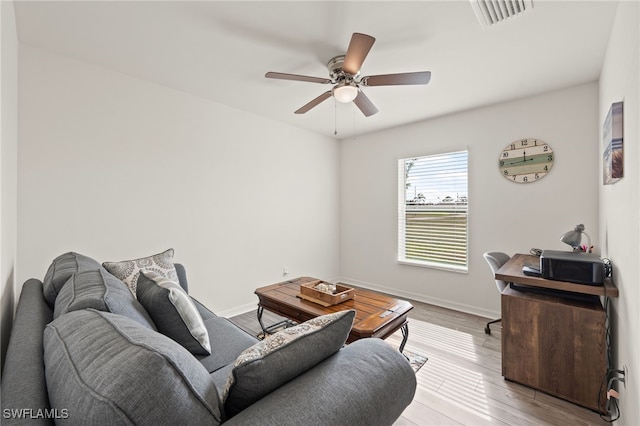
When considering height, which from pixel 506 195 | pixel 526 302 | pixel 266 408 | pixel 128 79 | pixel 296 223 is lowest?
pixel 526 302

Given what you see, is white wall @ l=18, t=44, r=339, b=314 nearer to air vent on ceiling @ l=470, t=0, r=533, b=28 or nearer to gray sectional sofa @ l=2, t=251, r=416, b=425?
gray sectional sofa @ l=2, t=251, r=416, b=425

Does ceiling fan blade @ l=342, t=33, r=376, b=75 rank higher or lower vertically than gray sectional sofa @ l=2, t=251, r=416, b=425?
higher

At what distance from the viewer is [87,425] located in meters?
0.51

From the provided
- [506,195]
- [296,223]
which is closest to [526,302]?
[506,195]

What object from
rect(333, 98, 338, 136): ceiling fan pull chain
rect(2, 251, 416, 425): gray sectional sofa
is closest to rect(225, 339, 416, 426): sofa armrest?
rect(2, 251, 416, 425): gray sectional sofa

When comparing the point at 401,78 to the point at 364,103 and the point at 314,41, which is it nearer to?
the point at 364,103

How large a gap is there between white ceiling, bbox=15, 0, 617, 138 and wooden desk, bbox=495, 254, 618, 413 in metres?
1.70

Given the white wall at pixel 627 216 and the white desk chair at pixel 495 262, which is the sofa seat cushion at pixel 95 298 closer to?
the white wall at pixel 627 216

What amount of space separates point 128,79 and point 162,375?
2.83 meters

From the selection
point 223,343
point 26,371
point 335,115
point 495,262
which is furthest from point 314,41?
point 495,262

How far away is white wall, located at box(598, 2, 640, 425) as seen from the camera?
3.90 ft

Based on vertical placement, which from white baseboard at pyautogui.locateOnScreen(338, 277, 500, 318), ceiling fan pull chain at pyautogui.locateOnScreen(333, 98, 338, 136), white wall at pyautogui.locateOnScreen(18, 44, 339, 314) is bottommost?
white baseboard at pyautogui.locateOnScreen(338, 277, 500, 318)

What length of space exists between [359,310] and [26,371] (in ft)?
5.58

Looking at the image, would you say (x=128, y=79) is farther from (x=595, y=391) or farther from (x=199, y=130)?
(x=595, y=391)
